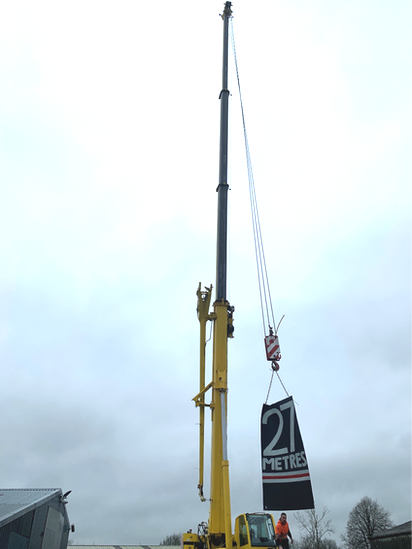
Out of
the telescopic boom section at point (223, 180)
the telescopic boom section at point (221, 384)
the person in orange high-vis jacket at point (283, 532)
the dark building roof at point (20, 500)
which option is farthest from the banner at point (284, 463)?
the dark building roof at point (20, 500)

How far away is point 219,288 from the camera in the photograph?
51.5ft

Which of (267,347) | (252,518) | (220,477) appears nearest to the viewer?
(252,518)

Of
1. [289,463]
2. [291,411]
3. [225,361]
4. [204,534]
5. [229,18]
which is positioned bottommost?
[204,534]

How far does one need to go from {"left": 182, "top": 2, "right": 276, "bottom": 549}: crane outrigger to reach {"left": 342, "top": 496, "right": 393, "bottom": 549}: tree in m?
59.5

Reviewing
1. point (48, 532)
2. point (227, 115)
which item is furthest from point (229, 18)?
point (48, 532)

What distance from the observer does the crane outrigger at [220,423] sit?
11.9m

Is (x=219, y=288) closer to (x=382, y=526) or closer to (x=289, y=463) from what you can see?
(x=289, y=463)

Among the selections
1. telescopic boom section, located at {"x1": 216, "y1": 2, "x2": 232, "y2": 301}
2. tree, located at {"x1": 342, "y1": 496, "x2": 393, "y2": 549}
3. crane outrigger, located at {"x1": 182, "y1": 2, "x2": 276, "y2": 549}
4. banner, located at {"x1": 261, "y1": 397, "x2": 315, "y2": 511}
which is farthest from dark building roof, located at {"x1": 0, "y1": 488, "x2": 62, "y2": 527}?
tree, located at {"x1": 342, "y1": 496, "x2": 393, "y2": 549}

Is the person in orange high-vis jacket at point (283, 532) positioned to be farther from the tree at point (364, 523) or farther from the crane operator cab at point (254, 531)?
the tree at point (364, 523)

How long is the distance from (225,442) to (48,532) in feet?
47.2

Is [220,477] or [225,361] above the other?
[225,361]

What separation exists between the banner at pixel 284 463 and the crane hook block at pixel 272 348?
2.95 metres

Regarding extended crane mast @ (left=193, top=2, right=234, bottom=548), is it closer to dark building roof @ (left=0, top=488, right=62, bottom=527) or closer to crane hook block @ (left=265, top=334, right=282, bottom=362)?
crane hook block @ (left=265, top=334, right=282, bottom=362)

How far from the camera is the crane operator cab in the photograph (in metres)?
11.5
